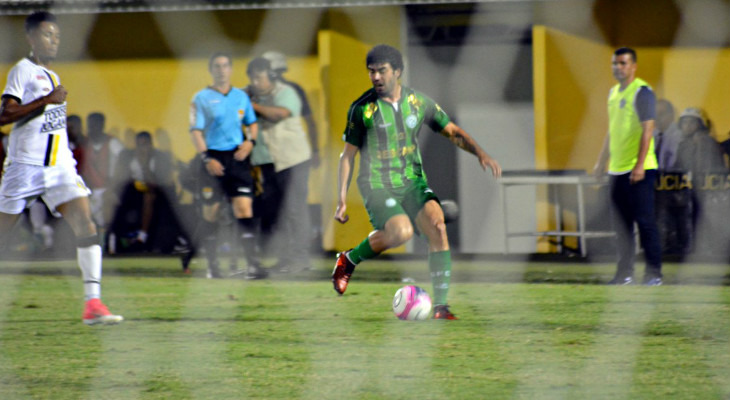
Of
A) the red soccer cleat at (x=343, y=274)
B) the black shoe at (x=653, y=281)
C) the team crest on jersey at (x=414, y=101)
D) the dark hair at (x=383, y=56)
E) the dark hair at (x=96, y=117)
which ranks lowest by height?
the black shoe at (x=653, y=281)

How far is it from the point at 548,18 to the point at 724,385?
6.13 m

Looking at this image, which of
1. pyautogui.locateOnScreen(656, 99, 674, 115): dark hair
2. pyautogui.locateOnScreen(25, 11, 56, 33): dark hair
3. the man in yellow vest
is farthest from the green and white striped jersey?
pyautogui.locateOnScreen(656, 99, 674, 115): dark hair

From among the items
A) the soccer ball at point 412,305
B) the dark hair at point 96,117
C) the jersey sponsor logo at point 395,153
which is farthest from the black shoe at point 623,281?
the dark hair at point 96,117

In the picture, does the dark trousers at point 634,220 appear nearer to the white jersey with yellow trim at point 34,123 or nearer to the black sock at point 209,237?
the black sock at point 209,237

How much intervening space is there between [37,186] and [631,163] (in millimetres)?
3308

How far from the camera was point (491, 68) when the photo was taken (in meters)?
9.65

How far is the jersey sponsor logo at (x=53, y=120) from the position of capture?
17.1ft

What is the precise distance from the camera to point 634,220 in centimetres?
698

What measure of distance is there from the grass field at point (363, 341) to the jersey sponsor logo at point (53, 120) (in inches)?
33.8

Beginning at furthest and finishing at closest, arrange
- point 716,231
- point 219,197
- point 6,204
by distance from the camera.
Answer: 1. point 716,231
2. point 219,197
3. point 6,204

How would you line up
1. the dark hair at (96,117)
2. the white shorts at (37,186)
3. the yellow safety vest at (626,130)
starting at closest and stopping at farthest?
the white shorts at (37,186), the yellow safety vest at (626,130), the dark hair at (96,117)

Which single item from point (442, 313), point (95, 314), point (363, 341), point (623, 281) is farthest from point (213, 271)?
point (363, 341)

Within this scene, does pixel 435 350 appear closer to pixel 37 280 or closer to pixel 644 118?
pixel 644 118

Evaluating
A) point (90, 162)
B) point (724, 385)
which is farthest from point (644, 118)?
point (90, 162)
